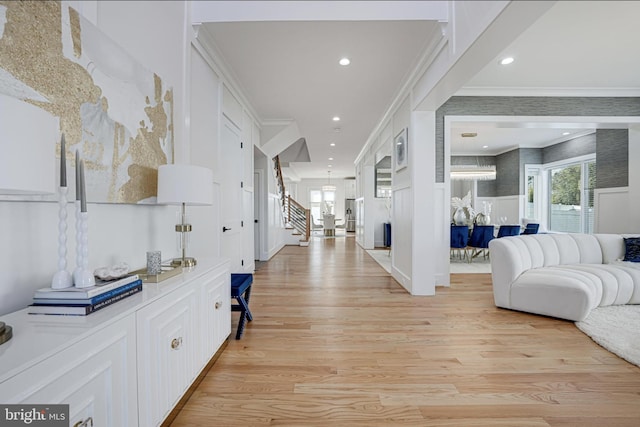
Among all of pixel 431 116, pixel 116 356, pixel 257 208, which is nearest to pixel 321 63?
pixel 431 116

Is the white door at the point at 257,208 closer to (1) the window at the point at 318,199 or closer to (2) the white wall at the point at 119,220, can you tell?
(2) the white wall at the point at 119,220

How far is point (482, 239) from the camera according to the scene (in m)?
5.86

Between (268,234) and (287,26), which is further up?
(287,26)

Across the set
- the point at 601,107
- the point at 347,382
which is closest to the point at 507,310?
the point at 347,382

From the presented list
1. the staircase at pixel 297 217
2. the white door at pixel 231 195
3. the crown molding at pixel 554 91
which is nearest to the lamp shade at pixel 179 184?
the white door at pixel 231 195

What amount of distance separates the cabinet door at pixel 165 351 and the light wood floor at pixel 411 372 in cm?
27

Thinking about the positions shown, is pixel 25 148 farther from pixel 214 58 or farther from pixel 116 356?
pixel 214 58

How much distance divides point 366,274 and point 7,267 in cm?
458

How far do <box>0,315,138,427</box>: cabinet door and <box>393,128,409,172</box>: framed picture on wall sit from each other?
3.82 meters

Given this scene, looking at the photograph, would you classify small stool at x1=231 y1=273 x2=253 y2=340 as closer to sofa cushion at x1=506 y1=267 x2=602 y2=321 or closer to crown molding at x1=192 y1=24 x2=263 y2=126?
crown molding at x1=192 y1=24 x2=263 y2=126

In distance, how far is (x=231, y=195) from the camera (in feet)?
13.3

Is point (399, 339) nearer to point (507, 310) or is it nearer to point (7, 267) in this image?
point (507, 310)

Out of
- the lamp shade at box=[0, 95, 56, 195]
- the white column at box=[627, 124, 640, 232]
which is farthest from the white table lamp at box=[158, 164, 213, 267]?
the white column at box=[627, 124, 640, 232]

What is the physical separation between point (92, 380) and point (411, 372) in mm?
1882
